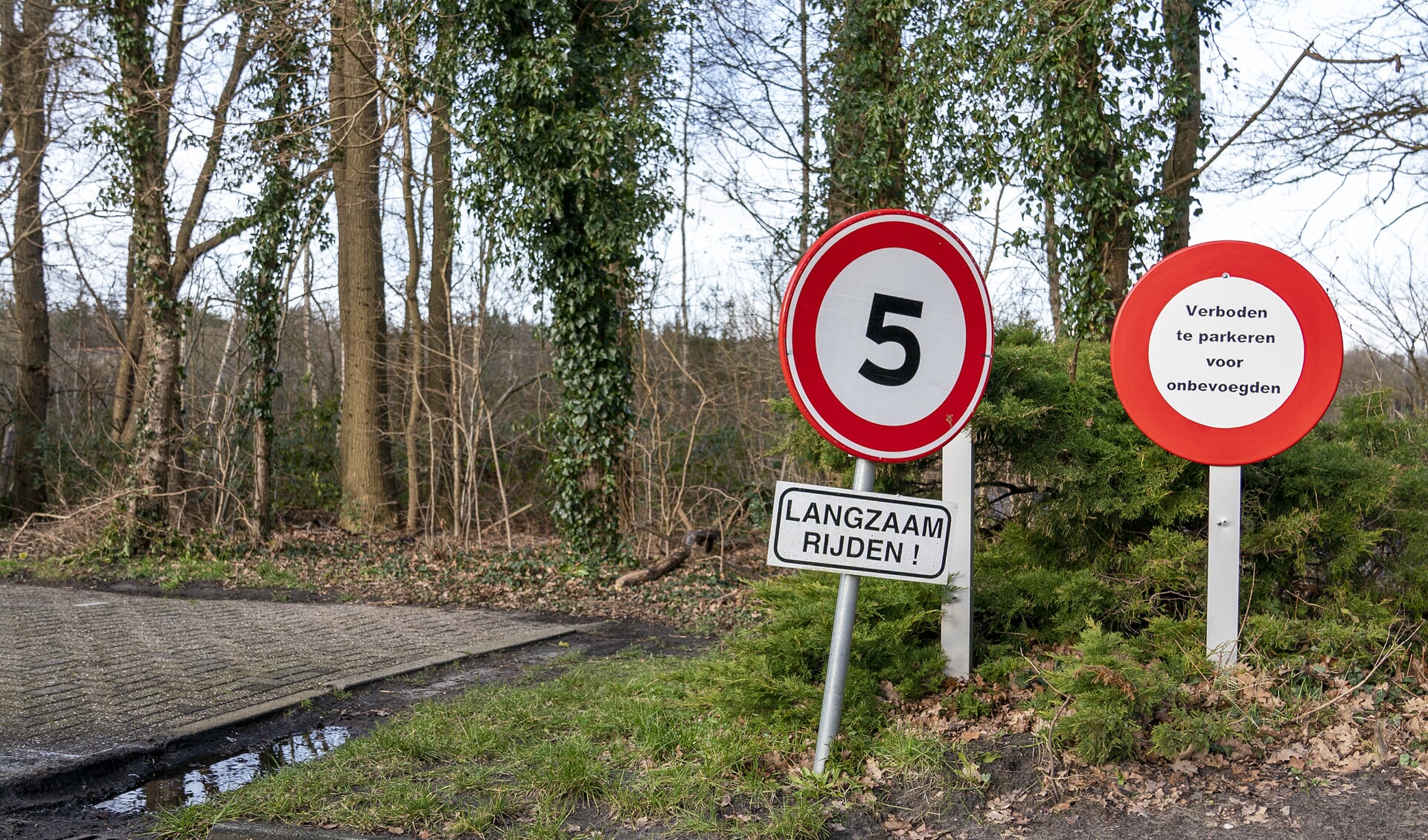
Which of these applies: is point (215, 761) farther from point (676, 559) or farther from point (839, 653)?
point (676, 559)

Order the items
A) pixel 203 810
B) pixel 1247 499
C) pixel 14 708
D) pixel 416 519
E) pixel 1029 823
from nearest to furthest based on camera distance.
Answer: pixel 1029 823 < pixel 203 810 < pixel 1247 499 < pixel 14 708 < pixel 416 519

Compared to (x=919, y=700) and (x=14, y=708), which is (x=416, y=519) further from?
(x=919, y=700)

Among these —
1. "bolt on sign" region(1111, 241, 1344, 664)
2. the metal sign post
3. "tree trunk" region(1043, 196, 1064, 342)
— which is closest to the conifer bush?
the metal sign post

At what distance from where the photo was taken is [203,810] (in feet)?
12.5

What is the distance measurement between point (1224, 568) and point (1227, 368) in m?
0.75

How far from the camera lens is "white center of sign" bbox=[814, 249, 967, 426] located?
11.2 ft

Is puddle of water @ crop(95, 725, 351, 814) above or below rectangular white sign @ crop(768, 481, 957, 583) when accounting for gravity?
below

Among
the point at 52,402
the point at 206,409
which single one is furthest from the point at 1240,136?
the point at 52,402

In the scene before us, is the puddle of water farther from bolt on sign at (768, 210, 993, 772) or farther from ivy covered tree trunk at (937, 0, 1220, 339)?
ivy covered tree trunk at (937, 0, 1220, 339)

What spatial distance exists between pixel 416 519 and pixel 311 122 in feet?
20.1

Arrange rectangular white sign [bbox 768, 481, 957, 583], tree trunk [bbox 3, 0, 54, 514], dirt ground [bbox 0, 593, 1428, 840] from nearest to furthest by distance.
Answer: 1. dirt ground [bbox 0, 593, 1428, 840]
2. rectangular white sign [bbox 768, 481, 957, 583]
3. tree trunk [bbox 3, 0, 54, 514]

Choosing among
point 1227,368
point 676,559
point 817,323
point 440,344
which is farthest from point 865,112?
point 817,323

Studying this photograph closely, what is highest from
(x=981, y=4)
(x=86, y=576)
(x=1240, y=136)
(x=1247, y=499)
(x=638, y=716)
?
(x=981, y=4)

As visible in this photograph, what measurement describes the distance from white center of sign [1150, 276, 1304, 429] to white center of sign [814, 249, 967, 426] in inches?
36.1
